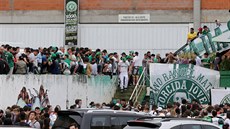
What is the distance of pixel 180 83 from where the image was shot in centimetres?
3284

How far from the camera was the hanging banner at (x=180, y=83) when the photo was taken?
32.6 m

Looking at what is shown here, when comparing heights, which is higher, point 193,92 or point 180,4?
point 180,4

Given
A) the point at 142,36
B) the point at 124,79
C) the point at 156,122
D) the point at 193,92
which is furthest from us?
the point at 142,36

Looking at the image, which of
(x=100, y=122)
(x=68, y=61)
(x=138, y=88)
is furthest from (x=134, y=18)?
(x=100, y=122)

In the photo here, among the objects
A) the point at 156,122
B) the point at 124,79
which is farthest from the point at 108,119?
the point at 124,79

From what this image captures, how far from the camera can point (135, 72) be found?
36.6 meters

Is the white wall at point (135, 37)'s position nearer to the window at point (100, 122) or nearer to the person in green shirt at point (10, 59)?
the person in green shirt at point (10, 59)

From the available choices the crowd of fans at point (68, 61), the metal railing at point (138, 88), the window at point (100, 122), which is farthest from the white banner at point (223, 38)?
the window at point (100, 122)

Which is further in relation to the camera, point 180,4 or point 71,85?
point 180,4

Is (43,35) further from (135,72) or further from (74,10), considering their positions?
(135,72)

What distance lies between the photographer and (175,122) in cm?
1739

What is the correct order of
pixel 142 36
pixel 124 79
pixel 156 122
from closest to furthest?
pixel 156 122, pixel 124 79, pixel 142 36

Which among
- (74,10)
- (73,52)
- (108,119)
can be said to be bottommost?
(108,119)

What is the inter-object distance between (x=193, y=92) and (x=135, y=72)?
4579 millimetres
